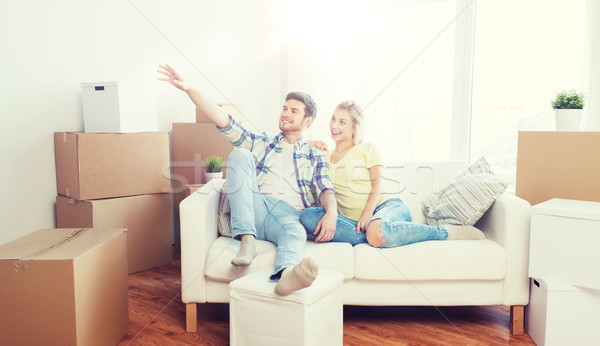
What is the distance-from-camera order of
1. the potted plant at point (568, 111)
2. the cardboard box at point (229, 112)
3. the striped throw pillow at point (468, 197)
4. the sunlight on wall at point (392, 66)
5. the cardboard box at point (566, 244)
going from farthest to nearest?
the sunlight on wall at point (392, 66), the cardboard box at point (229, 112), the potted plant at point (568, 111), the striped throw pillow at point (468, 197), the cardboard box at point (566, 244)

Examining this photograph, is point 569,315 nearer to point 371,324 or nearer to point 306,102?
point 371,324

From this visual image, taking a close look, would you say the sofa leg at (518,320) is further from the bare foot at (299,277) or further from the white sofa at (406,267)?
the bare foot at (299,277)

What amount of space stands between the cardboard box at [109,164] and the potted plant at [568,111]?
2.05 meters

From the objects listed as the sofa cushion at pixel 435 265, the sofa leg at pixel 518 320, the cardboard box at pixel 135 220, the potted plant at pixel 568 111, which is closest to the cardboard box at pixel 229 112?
the cardboard box at pixel 135 220

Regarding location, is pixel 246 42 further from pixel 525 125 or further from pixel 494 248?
pixel 494 248

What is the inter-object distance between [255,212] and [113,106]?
106cm

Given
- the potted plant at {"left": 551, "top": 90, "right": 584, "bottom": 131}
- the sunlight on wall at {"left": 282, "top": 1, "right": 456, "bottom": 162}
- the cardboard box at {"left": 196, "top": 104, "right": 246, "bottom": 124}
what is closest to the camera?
the potted plant at {"left": 551, "top": 90, "right": 584, "bottom": 131}

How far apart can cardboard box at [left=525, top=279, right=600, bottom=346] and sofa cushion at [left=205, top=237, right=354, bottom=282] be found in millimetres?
722

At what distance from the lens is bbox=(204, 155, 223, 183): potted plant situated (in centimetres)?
281

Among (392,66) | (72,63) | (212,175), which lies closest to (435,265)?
(212,175)

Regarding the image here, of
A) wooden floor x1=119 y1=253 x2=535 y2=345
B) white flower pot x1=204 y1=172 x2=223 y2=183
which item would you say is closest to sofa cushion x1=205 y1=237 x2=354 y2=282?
wooden floor x1=119 y1=253 x2=535 y2=345

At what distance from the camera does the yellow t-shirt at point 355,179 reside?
213 cm

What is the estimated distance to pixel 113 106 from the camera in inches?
96.7

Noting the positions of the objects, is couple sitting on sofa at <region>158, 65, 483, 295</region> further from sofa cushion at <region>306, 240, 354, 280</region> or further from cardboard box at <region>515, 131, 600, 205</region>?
cardboard box at <region>515, 131, 600, 205</region>
